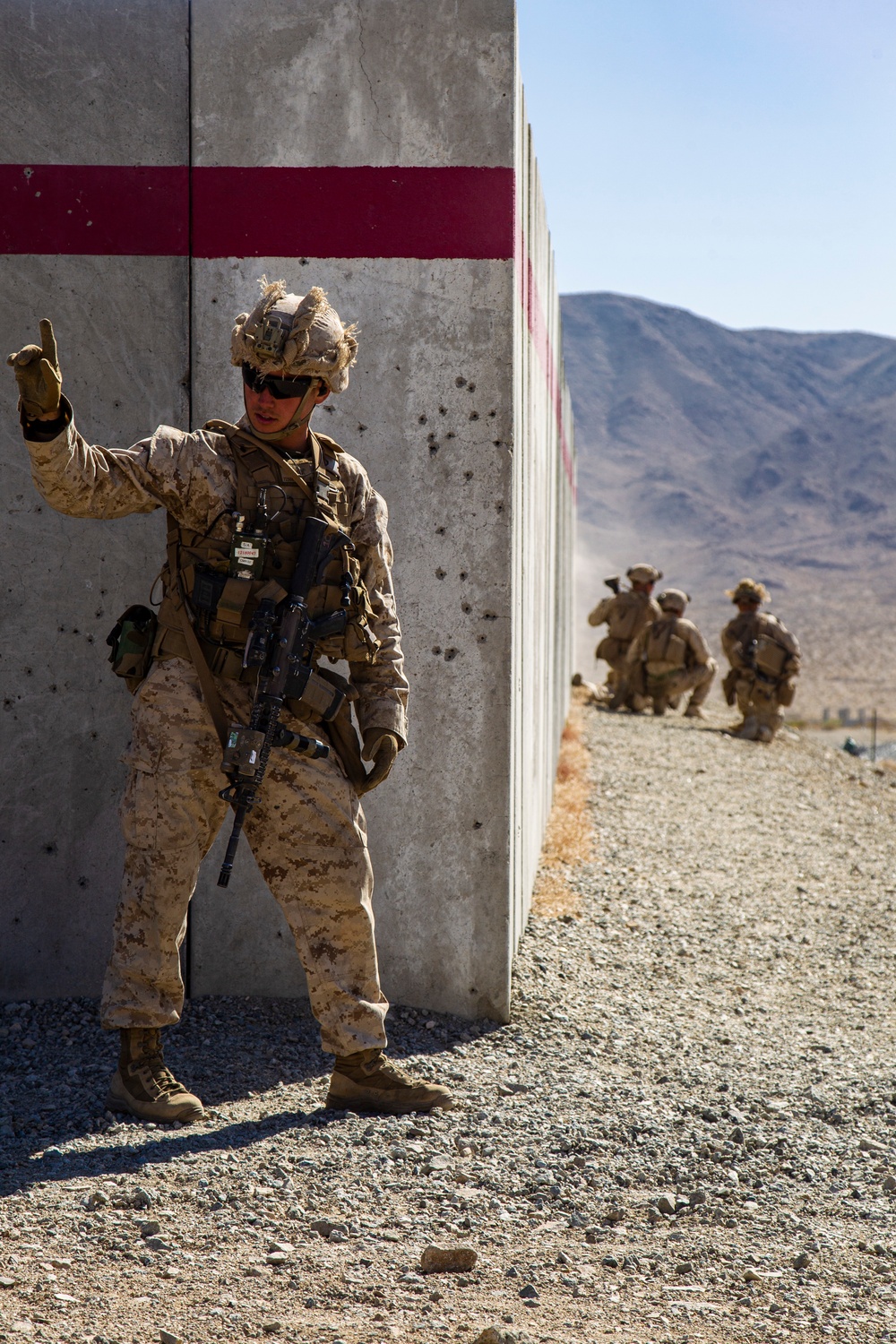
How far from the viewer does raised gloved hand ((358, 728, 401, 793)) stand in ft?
10.3

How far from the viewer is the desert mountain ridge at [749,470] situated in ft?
198

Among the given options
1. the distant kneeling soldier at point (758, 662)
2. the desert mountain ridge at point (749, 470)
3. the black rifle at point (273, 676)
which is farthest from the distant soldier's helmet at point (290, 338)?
the desert mountain ridge at point (749, 470)

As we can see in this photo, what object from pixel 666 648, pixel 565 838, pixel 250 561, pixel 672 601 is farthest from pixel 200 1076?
pixel 672 601

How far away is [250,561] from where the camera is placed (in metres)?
2.98

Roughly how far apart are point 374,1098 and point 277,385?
1.69 metres

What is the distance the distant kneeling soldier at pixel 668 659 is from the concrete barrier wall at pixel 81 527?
10.9 metres

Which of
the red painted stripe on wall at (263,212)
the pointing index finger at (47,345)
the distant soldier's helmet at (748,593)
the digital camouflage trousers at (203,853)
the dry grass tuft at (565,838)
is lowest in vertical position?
the dry grass tuft at (565,838)

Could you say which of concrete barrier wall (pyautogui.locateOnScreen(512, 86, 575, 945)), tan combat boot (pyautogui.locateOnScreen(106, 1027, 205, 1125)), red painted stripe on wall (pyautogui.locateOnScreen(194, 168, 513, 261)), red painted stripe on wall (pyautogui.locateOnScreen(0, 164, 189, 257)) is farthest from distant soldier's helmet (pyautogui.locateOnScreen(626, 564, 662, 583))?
tan combat boot (pyautogui.locateOnScreen(106, 1027, 205, 1125))

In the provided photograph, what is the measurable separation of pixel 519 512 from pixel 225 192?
136cm

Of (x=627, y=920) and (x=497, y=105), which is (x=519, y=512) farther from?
(x=627, y=920)

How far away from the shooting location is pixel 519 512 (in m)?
4.45

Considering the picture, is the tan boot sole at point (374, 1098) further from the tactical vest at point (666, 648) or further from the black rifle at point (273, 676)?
the tactical vest at point (666, 648)

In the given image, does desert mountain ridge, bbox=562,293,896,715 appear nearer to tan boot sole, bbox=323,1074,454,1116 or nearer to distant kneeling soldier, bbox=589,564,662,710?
distant kneeling soldier, bbox=589,564,662,710

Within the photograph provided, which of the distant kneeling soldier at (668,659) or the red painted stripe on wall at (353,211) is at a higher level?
the red painted stripe on wall at (353,211)
